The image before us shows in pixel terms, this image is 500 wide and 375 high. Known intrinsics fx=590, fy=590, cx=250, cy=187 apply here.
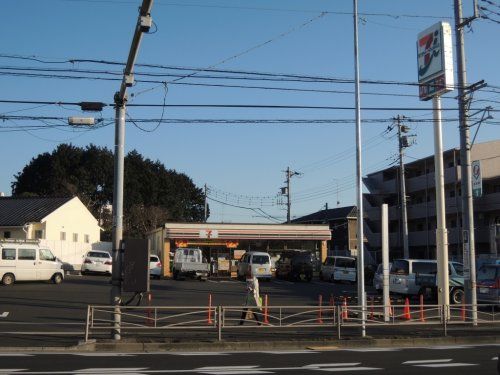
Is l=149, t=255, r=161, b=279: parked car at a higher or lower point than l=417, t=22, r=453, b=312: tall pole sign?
lower

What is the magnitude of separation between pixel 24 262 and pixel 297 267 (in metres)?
18.5

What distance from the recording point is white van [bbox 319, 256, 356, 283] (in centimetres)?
4009

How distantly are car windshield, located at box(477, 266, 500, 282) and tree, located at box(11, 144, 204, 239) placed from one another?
4547 centimetres

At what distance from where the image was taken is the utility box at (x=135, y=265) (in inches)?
572

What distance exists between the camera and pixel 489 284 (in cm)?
2289

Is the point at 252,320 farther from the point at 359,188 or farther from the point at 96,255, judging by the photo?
the point at 96,255

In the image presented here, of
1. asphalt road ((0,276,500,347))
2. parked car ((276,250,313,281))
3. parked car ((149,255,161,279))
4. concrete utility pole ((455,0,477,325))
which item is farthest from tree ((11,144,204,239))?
concrete utility pole ((455,0,477,325))

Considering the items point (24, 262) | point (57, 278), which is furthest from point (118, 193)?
point (57, 278)

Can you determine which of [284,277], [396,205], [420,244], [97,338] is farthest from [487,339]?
[396,205]

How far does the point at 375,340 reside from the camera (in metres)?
15.4

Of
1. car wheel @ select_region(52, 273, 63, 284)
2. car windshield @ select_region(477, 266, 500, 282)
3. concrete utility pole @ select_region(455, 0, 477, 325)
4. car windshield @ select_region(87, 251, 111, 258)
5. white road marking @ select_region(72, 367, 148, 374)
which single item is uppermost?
concrete utility pole @ select_region(455, 0, 477, 325)

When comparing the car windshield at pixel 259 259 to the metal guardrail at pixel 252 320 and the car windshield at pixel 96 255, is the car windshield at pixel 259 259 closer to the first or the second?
the car windshield at pixel 96 255

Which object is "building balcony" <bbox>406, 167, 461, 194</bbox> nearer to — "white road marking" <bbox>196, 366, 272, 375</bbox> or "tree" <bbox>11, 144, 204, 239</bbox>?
"tree" <bbox>11, 144, 204, 239</bbox>

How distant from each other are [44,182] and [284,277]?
35.7 metres
